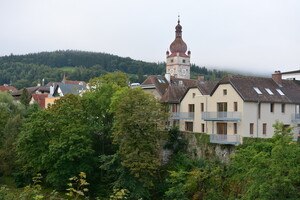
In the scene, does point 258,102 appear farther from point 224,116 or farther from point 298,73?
point 298,73

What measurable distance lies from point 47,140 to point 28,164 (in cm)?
325

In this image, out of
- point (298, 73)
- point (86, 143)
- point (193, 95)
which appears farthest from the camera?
point (298, 73)

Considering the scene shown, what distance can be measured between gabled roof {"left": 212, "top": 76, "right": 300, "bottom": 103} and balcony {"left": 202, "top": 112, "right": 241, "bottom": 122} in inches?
76.7

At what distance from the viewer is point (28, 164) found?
154 ft

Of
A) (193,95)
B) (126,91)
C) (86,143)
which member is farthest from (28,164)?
(193,95)

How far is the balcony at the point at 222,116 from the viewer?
140ft

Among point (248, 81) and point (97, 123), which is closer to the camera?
point (248, 81)

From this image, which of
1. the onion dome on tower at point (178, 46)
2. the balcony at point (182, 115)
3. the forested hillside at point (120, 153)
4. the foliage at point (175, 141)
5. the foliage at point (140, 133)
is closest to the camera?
the forested hillside at point (120, 153)

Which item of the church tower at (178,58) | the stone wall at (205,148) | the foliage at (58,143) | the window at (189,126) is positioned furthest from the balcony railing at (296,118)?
the church tower at (178,58)

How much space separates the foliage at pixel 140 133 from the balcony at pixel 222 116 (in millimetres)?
5505

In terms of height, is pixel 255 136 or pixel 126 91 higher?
pixel 126 91

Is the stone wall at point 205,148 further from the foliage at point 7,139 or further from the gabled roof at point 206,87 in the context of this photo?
the foliage at point 7,139

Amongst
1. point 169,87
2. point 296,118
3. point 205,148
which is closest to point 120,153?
point 205,148

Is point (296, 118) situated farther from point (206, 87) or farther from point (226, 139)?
point (206, 87)
